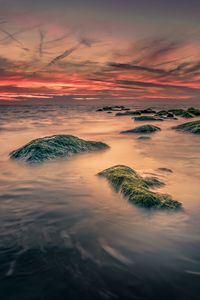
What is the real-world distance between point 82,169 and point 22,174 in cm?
163

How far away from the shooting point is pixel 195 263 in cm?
347

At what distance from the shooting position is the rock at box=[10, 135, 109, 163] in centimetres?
939

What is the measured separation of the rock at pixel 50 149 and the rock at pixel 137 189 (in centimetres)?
272

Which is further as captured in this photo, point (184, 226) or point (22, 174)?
point (22, 174)

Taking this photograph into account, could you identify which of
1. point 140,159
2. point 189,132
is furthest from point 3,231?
point 189,132

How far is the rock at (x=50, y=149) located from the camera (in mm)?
9390

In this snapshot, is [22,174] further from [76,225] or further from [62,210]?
[76,225]

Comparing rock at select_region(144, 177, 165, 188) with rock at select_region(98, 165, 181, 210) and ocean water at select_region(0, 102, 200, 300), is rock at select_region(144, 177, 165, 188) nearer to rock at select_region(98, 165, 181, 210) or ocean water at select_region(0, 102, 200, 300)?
rock at select_region(98, 165, 181, 210)

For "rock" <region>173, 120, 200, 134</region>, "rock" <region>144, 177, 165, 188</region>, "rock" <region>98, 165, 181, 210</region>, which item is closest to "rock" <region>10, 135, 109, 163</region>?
"rock" <region>98, 165, 181, 210</region>

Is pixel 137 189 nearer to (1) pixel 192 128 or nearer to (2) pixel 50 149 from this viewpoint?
(2) pixel 50 149

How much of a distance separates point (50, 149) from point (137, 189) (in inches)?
193

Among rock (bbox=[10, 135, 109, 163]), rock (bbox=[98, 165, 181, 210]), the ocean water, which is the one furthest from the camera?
rock (bbox=[10, 135, 109, 163])

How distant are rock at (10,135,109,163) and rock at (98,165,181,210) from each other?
2.72 metres

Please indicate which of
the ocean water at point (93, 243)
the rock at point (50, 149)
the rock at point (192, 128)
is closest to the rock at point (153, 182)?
the ocean water at point (93, 243)
